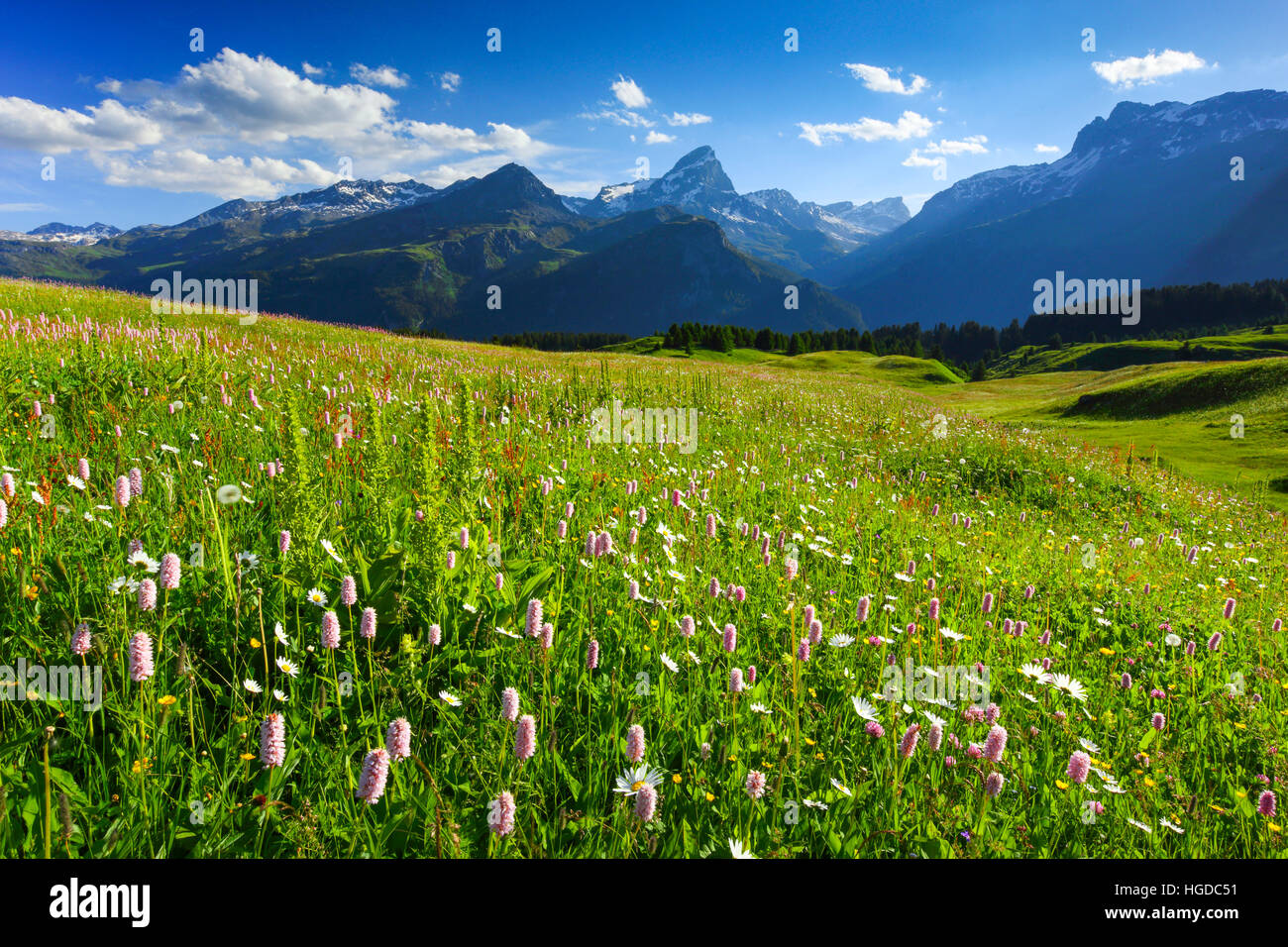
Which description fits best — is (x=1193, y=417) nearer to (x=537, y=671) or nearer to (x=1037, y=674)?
(x=1037, y=674)

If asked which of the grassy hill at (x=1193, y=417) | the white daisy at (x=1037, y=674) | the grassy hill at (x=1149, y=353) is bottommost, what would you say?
the white daisy at (x=1037, y=674)

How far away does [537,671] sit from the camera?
309 centimetres

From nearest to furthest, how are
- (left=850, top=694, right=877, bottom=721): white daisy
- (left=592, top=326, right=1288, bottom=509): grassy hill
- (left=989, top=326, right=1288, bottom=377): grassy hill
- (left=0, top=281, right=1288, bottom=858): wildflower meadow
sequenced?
1. (left=0, top=281, right=1288, bottom=858): wildflower meadow
2. (left=850, top=694, right=877, bottom=721): white daisy
3. (left=592, top=326, right=1288, bottom=509): grassy hill
4. (left=989, top=326, right=1288, bottom=377): grassy hill

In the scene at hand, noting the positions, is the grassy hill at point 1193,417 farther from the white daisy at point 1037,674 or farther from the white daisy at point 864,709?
the white daisy at point 864,709

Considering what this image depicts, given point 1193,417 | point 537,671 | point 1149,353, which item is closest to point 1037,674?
point 537,671

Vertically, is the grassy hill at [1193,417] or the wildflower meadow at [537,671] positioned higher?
the grassy hill at [1193,417]

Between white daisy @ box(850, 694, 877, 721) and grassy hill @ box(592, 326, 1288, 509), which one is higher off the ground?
grassy hill @ box(592, 326, 1288, 509)

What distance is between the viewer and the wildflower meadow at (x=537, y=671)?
7.14 feet

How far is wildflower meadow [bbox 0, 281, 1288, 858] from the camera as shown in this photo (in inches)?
85.7

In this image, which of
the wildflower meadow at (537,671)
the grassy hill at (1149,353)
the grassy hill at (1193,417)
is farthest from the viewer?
the grassy hill at (1149,353)

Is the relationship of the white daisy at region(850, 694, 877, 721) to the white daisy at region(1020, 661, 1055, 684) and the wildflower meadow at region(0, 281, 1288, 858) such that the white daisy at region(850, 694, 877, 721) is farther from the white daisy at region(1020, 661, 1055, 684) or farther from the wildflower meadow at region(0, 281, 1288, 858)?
the white daisy at region(1020, 661, 1055, 684)

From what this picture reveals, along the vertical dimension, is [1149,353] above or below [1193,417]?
above

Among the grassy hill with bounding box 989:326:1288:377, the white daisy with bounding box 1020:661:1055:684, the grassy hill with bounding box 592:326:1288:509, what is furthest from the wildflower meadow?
the grassy hill with bounding box 989:326:1288:377

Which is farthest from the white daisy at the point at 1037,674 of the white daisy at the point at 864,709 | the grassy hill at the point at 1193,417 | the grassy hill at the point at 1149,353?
the grassy hill at the point at 1149,353
